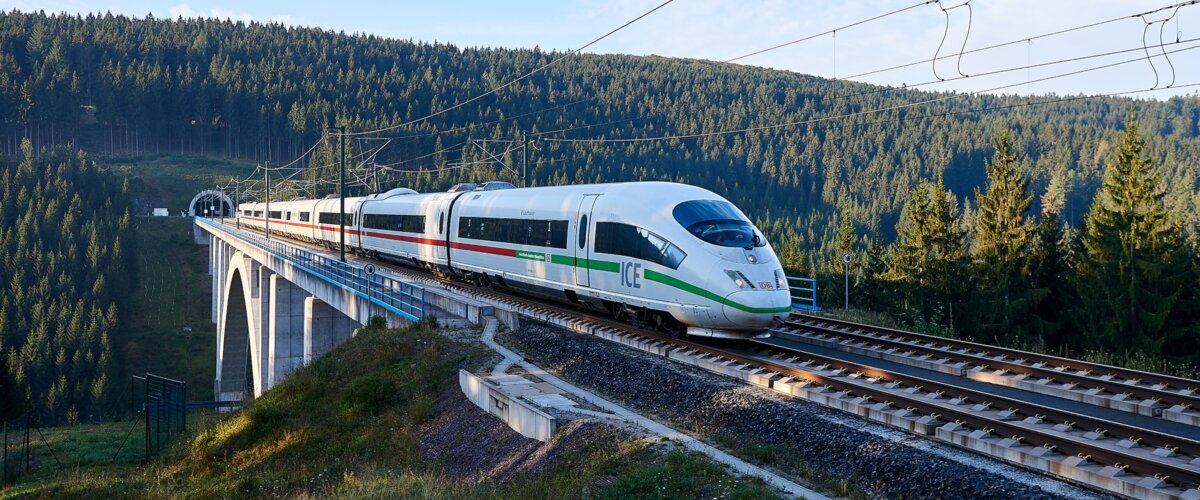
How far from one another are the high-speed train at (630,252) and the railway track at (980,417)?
776 mm

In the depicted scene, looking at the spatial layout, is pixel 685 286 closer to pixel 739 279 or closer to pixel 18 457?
pixel 739 279

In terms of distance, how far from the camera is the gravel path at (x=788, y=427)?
8438 mm

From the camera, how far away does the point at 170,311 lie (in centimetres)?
9519

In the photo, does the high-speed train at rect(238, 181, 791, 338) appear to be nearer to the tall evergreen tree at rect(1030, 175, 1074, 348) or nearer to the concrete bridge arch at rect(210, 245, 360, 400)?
the concrete bridge arch at rect(210, 245, 360, 400)

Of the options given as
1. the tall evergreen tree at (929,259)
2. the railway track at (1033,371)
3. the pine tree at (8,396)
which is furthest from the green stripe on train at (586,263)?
the pine tree at (8,396)

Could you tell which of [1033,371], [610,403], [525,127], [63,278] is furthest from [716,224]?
[525,127]

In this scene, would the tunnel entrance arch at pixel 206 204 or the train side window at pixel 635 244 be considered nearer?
the train side window at pixel 635 244

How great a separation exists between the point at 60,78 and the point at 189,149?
22.1 metres

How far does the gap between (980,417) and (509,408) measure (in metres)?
6.57

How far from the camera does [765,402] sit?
37.8ft

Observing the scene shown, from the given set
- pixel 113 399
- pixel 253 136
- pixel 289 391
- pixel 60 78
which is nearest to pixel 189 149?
pixel 253 136

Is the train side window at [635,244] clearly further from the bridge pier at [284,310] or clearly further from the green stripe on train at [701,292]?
the bridge pier at [284,310]

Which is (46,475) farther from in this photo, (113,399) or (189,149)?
(189,149)

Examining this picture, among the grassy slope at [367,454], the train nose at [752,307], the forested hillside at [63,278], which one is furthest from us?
the forested hillside at [63,278]
